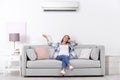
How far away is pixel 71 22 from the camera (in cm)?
851

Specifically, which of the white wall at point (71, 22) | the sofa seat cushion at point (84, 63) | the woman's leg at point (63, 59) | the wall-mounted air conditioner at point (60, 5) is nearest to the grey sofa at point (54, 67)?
the sofa seat cushion at point (84, 63)

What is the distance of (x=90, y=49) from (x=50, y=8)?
1541mm

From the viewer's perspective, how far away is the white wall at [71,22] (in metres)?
8.41

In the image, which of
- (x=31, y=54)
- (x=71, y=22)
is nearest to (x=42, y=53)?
(x=31, y=54)

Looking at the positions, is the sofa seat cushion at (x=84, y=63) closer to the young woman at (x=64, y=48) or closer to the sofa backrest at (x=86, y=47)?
the sofa backrest at (x=86, y=47)

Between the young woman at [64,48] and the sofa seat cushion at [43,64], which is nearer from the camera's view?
the sofa seat cushion at [43,64]

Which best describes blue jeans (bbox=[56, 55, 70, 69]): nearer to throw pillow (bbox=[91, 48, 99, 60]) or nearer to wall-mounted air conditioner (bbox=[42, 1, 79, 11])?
throw pillow (bbox=[91, 48, 99, 60])

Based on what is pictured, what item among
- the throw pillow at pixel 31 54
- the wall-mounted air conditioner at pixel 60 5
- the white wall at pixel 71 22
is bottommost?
the throw pillow at pixel 31 54

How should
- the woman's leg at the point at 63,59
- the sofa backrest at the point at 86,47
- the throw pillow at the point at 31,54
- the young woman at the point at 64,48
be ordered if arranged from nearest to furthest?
the woman's leg at the point at 63,59 < the throw pillow at the point at 31,54 < the sofa backrest at the point at 86,47 < the young woman at the point at 64,48

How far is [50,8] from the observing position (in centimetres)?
837

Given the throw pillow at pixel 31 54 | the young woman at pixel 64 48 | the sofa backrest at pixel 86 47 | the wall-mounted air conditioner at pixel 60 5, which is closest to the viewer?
the throw pillow at pixel 31 54

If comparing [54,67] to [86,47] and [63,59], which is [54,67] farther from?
[86,47]

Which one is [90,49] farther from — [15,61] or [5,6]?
[5,6]

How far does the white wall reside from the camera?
27.6 ft
